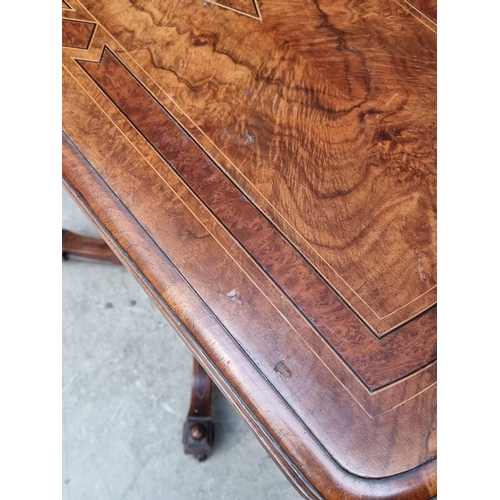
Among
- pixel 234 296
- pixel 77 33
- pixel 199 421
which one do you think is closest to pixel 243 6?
pixel 77 33

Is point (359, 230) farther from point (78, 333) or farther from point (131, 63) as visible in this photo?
point (78, 333)

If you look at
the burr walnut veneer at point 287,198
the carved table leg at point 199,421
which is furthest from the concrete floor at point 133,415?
the burr walnut veneer at point 287,198

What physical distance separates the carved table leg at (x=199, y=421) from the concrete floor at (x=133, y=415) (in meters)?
0.05

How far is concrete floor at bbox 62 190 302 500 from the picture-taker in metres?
1.16

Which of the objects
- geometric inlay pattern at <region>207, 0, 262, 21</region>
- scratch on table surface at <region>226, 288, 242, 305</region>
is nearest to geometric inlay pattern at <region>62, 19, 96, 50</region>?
geometric inlay pattern at <region>207, 0, 262, 21</region>

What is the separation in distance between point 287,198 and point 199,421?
0.71 metres

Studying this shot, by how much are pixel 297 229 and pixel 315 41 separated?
0.30 metres

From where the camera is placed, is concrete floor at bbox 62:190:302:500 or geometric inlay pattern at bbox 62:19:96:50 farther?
concrete floor at bbox 62:190:302:500

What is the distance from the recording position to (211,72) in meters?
0.72

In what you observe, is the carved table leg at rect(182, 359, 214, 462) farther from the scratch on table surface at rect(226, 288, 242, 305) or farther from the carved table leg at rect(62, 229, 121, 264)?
the scratch on table surface at rect(226, 288, 242, 305)

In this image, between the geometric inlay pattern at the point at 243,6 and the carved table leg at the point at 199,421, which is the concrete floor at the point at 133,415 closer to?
the carved table leg at the point at 199,421

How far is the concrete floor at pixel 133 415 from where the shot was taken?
45.8 inches

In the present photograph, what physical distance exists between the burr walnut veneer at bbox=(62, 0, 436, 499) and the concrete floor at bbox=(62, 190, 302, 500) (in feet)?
2.27

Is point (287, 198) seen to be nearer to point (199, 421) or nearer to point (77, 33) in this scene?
point (77, 33)
